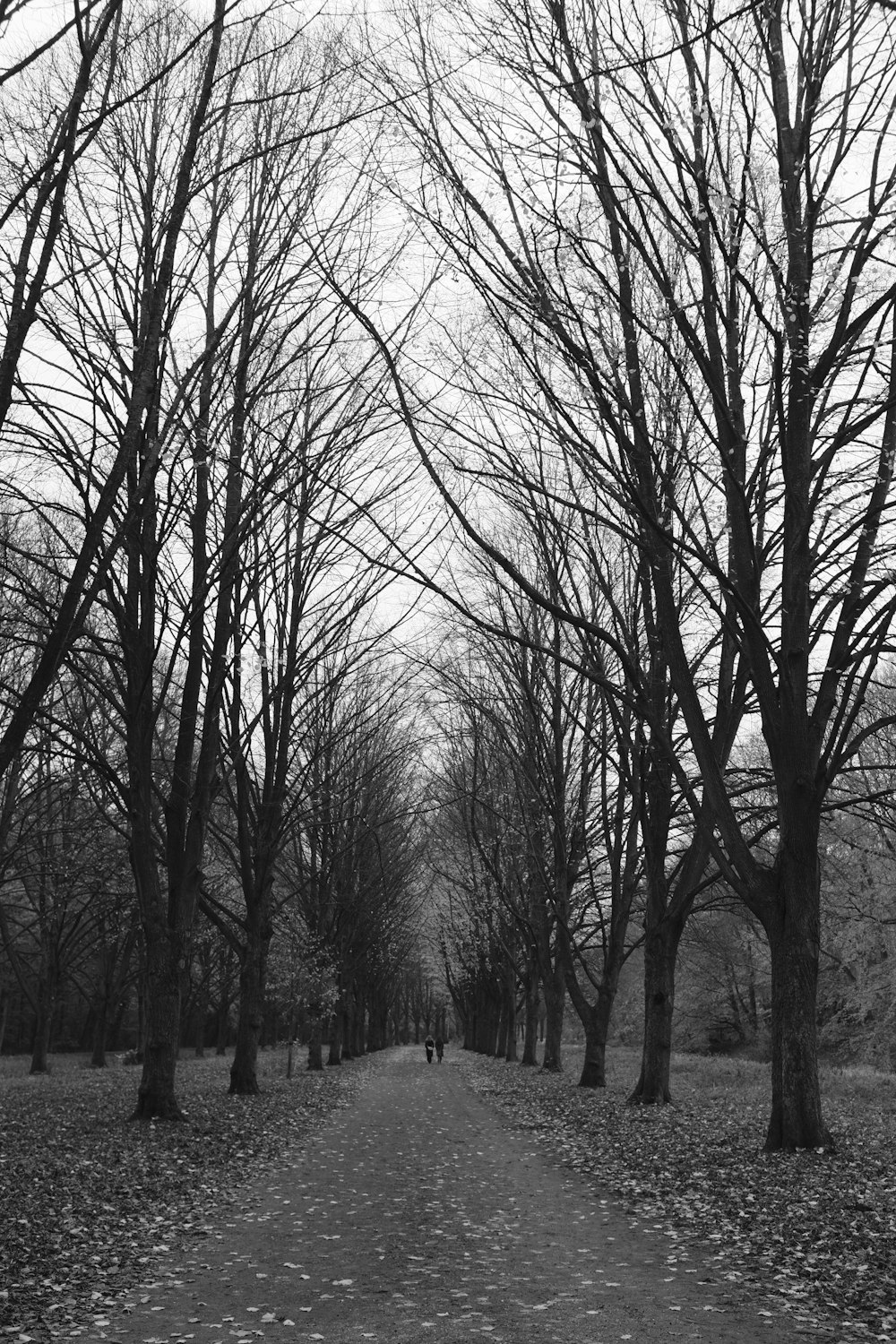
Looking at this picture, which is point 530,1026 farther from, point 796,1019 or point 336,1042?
point 796,1019

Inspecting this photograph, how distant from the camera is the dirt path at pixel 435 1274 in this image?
5.51m

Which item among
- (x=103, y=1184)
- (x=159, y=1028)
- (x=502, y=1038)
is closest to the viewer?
(x=103, y=1184)

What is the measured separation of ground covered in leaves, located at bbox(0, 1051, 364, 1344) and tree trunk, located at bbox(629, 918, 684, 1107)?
5349mm

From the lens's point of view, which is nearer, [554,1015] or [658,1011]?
[658,1011]

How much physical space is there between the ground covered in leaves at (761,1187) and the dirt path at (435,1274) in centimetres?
36

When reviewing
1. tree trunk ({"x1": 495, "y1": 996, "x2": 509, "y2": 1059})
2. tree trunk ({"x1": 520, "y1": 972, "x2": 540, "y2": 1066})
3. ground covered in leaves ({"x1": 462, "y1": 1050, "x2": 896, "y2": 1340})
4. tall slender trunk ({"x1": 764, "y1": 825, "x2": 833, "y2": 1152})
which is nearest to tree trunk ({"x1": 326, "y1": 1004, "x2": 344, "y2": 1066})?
tree trunk ({"x1": 520, "y1": 972, "x2": 540, "y2": 1066})

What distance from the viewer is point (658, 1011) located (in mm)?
18219

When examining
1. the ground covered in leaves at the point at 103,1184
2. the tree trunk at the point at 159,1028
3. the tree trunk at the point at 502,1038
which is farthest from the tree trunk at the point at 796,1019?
the tree trunk at the point at 502,1038

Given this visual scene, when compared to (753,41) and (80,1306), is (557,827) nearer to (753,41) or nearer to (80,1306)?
(753,41)

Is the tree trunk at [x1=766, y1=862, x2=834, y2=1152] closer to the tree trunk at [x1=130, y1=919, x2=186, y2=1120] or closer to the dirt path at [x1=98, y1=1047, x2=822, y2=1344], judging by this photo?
the dirt path at [x1=98, y1=1047, x2=822, y2=1344]

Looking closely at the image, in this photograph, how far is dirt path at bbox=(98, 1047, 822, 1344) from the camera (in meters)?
5.51

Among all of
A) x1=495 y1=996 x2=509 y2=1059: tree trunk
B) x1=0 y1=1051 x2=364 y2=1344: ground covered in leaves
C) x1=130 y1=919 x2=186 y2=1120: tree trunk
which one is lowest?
x1=495 y1=996 x2=509 y2=1059: tree trunk

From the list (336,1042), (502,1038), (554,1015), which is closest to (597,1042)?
(554,1015)

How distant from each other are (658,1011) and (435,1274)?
1210 cm
